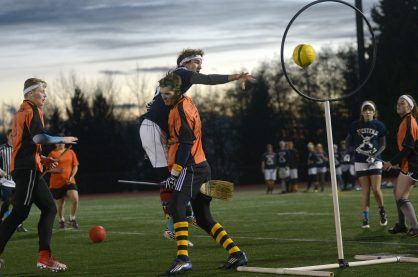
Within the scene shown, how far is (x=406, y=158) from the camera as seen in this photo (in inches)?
499

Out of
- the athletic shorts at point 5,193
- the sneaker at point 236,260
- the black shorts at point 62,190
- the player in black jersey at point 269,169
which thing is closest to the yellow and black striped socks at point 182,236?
the sneaker at point 236,260

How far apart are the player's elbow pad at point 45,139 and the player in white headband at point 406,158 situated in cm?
500

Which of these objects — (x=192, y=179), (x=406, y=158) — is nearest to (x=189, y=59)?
(x=192, y=179)

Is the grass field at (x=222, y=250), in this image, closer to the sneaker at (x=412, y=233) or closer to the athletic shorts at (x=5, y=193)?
the sneaker at (x=412, y=233)

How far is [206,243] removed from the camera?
13.1 metres

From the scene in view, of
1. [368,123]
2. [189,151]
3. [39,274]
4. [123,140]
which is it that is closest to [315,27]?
[368,123]

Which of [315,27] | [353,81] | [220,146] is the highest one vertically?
[315,27]

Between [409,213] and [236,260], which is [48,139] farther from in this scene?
[409,213]

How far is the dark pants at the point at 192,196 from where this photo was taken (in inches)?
370

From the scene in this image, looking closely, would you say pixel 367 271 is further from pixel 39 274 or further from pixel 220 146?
pixel 220 146

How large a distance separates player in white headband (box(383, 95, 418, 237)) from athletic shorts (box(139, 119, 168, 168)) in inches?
127

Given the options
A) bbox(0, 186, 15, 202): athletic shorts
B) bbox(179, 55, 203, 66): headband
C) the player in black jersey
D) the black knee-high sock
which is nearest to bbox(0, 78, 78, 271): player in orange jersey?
bbox(179, 55, 203, 66): headband

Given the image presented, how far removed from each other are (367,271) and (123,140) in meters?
47.4

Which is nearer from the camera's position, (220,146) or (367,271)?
(367,271)
